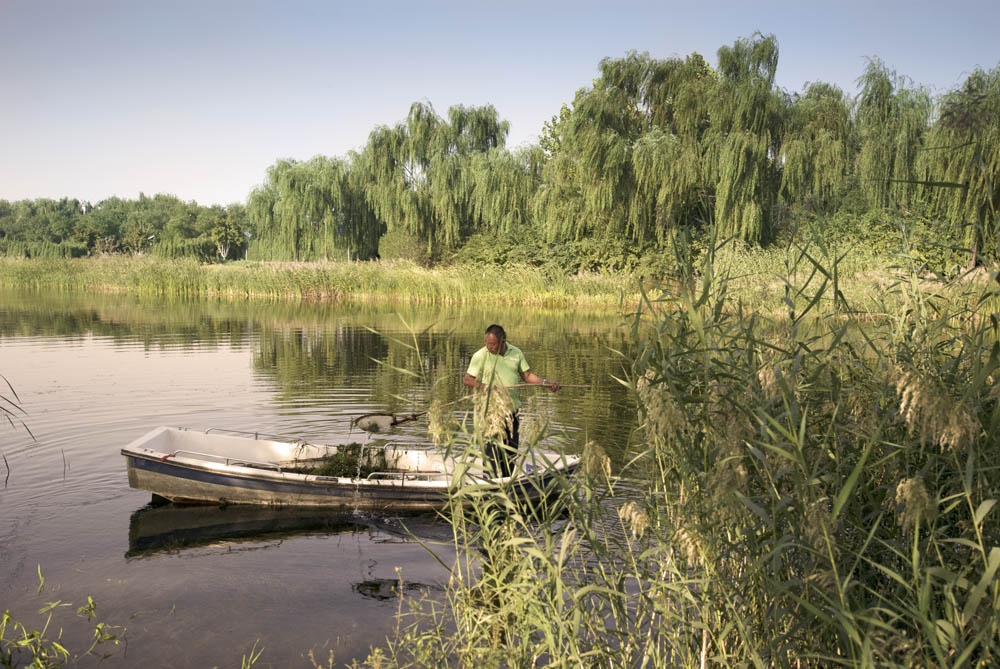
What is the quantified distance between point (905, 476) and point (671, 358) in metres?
0.98

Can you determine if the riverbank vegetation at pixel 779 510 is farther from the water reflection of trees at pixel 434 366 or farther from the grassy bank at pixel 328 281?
the grassy bank at pixel 328 281

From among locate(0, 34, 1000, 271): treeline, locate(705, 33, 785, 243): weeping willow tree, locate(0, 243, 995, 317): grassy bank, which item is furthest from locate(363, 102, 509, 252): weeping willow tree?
locate(705, 33, 785, 243): weeping willow tree

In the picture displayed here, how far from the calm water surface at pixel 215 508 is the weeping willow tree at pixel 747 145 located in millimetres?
7870

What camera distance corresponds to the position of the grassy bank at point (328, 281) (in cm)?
2877

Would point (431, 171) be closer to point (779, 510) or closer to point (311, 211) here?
point (311, 211)

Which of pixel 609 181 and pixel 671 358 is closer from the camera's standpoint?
pixel 671 358

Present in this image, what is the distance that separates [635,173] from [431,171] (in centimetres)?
1170

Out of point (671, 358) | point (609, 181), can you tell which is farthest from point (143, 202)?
point (671, 358)

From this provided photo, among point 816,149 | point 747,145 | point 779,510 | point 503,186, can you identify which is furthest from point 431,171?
point 779,510

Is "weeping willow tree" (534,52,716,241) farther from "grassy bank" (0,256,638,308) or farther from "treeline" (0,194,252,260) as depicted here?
"treeline" (0,194,252,260)

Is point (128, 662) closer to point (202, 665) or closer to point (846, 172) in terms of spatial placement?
point (202, 665)

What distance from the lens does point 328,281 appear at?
1273 inches

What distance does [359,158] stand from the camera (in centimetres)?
3706

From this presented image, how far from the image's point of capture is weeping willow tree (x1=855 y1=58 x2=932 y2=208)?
79.5ft
